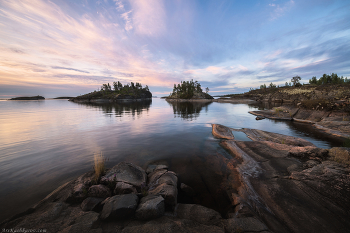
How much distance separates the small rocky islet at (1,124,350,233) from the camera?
4.31 metres

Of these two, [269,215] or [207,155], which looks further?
[207,155]

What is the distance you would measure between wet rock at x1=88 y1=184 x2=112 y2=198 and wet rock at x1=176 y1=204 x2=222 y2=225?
11.4 ft

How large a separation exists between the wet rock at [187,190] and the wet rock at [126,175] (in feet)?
7.34

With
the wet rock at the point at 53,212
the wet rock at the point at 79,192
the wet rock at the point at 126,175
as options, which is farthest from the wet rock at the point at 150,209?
the wet rock at the point at 53,212

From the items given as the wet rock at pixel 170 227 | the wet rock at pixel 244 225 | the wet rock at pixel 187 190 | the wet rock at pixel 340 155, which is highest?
the wet rock at pixel 340 155

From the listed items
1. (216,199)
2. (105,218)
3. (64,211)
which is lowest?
(216,199)

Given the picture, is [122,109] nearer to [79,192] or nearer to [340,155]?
[79,192]

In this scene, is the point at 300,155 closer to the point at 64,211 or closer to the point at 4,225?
the point at 64,211

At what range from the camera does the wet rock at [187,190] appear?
6.65 m

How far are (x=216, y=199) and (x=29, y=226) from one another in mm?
7341

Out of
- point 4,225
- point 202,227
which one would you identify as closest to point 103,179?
point 4,225

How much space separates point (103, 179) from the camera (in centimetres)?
657

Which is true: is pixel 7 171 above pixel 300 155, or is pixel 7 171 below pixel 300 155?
below

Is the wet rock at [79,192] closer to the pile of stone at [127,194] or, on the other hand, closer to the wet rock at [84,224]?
the pile of stone at [127,194]
